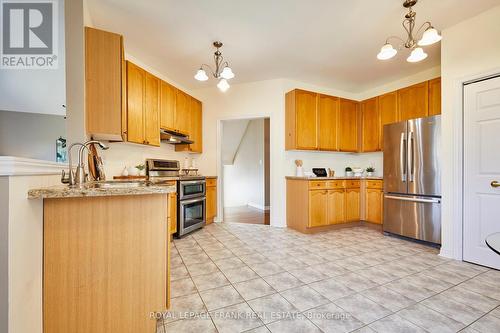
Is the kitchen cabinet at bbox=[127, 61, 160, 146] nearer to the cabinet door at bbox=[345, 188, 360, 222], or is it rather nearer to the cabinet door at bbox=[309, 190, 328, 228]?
the cabinet door at bbox=[309, 190, 328, 228]

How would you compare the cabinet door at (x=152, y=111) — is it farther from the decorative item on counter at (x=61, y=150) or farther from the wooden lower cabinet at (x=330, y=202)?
the wooden lower cabinet at (x=330, y=202)

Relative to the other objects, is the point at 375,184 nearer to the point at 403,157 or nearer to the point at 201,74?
the point at 403,157

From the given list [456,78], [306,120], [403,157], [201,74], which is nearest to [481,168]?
[403,157]

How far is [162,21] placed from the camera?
7.86ft

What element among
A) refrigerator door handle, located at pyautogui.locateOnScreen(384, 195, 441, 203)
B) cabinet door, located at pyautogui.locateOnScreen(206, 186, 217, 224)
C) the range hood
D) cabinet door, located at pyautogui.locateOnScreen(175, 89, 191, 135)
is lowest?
cabinet door, located at pyautogui.locateOnScreen(206, 186, 217, 224)

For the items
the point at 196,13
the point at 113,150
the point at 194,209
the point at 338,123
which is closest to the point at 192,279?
the point at 194,209

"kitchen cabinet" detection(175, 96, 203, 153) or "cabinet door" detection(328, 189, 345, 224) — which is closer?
"cabinet door" detection(328, 189, 345, 224)

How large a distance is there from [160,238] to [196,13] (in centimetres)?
235

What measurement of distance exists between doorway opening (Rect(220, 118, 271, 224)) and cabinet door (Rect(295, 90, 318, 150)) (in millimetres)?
1724

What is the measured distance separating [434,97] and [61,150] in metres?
4.79

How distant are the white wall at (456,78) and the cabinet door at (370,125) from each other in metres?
1.41

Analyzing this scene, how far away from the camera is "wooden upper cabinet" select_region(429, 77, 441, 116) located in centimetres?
315

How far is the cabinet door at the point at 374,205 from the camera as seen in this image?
144 inches

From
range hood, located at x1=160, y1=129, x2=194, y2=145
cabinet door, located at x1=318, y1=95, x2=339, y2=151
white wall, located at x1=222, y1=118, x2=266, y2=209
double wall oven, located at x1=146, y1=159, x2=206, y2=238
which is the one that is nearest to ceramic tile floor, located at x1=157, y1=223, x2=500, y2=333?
double wall oven, located at x1=146, y1=159, x2=206, y2=238
